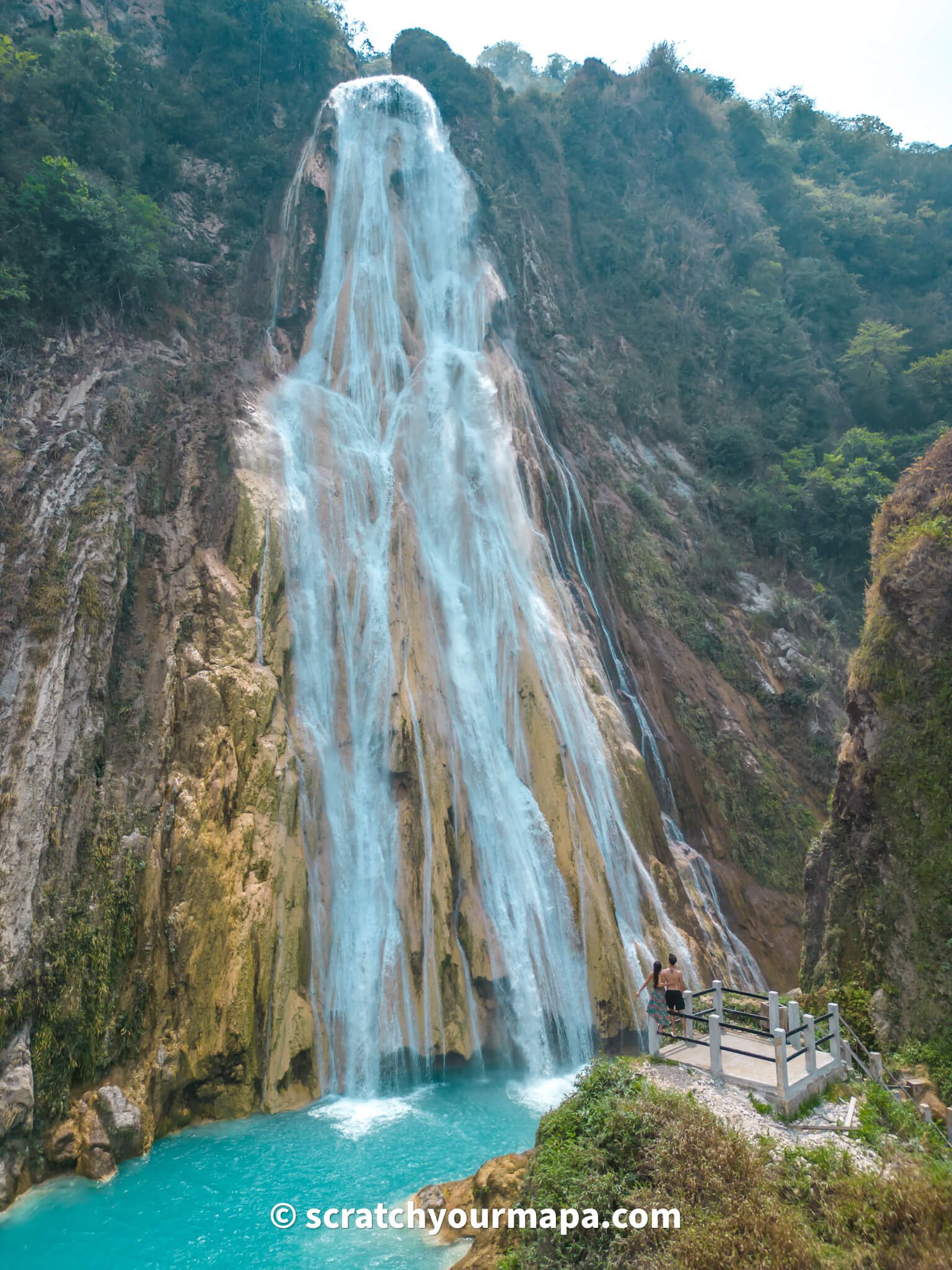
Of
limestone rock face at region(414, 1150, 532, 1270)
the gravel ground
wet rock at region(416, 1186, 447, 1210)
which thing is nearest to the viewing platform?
the gravel ground

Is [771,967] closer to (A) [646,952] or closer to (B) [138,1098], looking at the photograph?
(A) [646,952]

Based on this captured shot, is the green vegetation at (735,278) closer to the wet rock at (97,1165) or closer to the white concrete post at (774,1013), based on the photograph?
the white concrete post at (774,1013)

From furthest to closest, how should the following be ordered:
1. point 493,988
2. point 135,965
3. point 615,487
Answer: point 615,487 → point 493,988 → point 135,965

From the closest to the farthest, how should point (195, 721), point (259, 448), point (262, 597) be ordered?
point (195, 721)
point (262, 597)
point (259, 448)

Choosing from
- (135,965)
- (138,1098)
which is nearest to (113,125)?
(135,965)

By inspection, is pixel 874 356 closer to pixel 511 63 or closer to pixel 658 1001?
pixel 658 1001

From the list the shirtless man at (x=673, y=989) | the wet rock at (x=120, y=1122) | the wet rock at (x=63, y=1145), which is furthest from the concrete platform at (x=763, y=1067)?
the wet rock at (x=63, y=1145)

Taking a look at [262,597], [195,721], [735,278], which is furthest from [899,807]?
[735,278]
